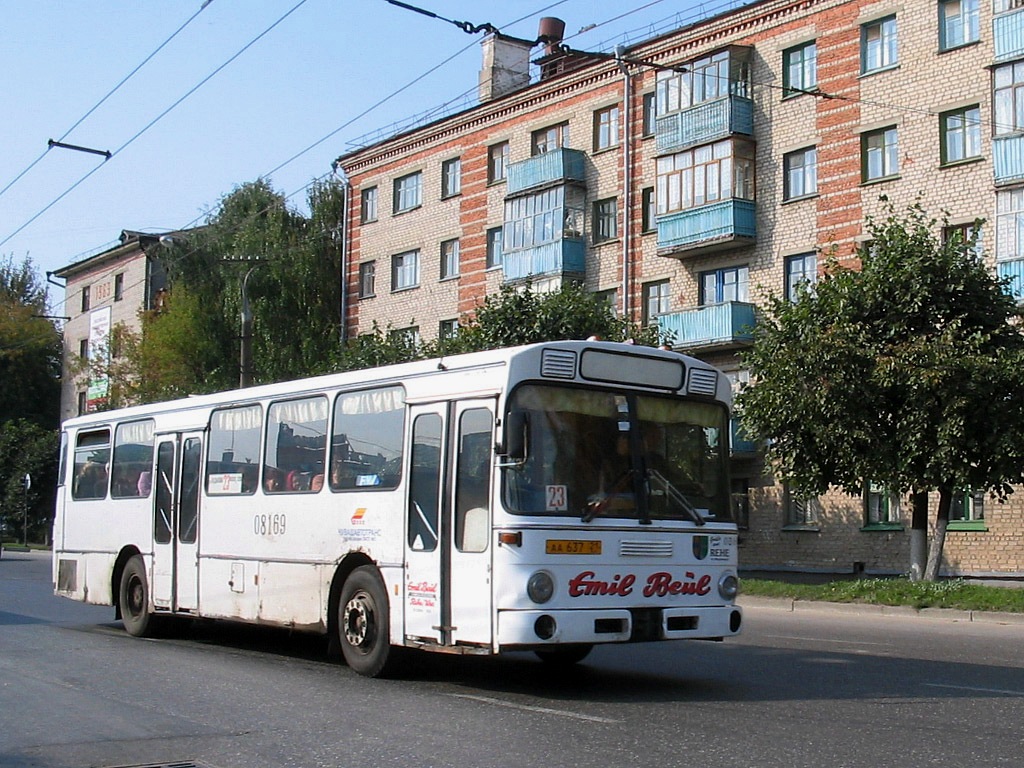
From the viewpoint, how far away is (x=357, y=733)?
8.41 m

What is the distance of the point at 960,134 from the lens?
1235 inches

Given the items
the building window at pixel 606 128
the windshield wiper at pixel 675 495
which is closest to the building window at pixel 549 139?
the building window at pixel 606 128

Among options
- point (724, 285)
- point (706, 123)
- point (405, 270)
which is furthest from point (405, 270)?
point (706, 123)

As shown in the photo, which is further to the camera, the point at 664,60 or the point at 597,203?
the point at 597,203

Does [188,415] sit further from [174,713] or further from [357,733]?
[357,733]

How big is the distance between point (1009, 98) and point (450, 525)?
23.9 metres

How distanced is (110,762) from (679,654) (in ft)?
23.5

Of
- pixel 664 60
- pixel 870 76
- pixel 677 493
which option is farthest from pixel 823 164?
pixel 677 493

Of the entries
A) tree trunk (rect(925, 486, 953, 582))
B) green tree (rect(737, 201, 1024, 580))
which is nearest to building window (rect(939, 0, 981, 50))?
green tree (rect(737, 201, 1024, 580))

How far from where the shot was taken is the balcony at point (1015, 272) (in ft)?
94.4

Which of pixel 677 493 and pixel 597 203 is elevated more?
pixel 597 203

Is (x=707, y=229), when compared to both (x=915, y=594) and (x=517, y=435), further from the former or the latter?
(x=517, y=435)

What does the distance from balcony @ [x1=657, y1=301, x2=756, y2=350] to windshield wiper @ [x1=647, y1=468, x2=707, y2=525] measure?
23.4 m

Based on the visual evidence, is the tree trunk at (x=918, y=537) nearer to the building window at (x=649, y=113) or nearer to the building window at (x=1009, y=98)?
the building window at (x=1009, y=98)
